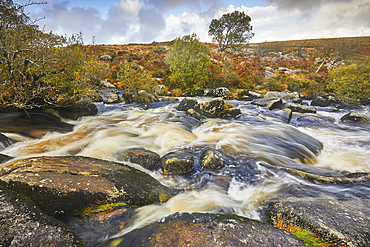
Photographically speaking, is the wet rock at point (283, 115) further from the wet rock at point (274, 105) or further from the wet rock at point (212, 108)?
the wet rock at point (212, 108)

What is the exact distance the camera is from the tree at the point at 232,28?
119ft

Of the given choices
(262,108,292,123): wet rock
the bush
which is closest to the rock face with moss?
(262,108,292,123): wet rock

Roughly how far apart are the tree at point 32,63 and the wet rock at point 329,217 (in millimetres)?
9434

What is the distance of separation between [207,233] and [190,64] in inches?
795

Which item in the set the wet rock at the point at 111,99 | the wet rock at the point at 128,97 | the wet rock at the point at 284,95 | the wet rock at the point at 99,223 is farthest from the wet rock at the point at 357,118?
the wet rock at the point at 111,99

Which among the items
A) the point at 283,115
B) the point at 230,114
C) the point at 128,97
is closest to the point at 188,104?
the point at 230,114

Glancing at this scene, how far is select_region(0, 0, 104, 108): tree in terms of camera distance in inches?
264

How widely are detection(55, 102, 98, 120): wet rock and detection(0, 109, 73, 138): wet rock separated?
67cm

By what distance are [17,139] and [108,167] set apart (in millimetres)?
5106

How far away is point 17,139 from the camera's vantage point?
6.11 m

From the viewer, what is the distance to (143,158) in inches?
214

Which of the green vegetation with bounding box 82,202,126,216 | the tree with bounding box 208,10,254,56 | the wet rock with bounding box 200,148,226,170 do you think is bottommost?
the wet rock with bounding box 200,148,226,170

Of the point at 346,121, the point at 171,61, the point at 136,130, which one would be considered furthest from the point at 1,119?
the point at 346,121

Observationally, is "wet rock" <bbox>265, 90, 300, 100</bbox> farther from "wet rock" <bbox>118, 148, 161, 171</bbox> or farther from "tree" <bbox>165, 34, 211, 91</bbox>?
"wet rock" <bbox>118, 148, 161, 171</bbox>
